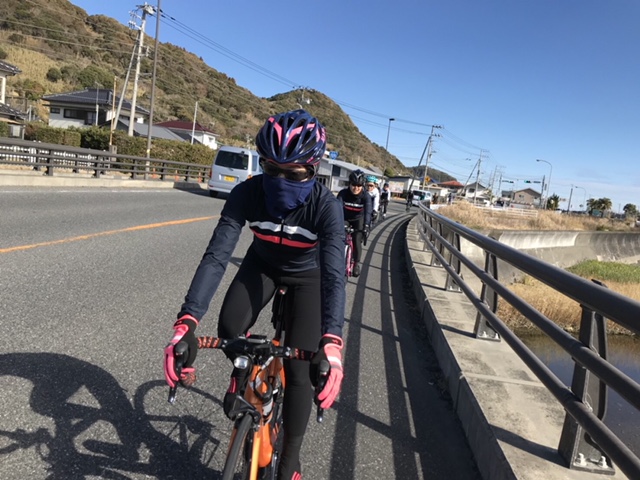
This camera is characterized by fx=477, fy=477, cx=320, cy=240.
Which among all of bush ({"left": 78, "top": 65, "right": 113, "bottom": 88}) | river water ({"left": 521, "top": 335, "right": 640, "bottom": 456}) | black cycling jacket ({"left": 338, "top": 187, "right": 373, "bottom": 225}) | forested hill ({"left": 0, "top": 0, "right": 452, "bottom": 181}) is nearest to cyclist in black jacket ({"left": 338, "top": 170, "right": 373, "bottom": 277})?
black cycling jacket ({"left": 338, "top": 187, "right": 373, "bottom": 225})

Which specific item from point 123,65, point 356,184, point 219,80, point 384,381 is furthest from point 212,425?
point 219,80

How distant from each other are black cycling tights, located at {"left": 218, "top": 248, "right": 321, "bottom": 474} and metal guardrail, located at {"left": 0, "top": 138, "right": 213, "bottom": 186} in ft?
50.9

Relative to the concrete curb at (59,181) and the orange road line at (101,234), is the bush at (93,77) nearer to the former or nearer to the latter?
the concrete curb at (59,181)

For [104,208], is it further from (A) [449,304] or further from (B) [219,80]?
(B) [219,80]

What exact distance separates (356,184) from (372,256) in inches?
128

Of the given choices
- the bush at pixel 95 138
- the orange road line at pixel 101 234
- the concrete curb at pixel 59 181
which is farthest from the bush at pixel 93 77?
the orange road line at pixel 101 234

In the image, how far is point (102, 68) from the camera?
87812 millimetres

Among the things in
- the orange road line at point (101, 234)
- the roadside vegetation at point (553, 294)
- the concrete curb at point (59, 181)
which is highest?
the concrete curb at point (59, 181)

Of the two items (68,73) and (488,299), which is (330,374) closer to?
(488,299)

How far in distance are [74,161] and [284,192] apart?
1939cm

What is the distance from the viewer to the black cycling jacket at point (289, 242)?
7.40 ft

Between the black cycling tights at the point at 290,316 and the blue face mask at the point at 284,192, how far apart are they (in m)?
0.44

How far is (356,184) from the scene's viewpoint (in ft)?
28.3

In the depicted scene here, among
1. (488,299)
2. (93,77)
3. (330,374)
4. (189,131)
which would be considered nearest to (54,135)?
(488,299)
